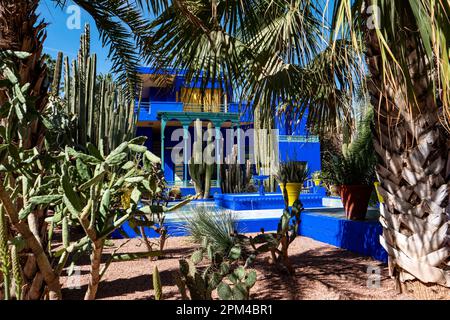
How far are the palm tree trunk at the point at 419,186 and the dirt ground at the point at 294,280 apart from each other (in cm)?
29

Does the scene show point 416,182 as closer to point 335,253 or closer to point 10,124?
point 335,253

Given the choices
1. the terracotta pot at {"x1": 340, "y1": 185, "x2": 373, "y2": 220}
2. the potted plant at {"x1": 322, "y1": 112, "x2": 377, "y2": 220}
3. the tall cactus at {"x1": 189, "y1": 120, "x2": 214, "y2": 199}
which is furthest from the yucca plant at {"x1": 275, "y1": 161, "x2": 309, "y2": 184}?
the tall cactus at {"x1": 189, "y1": 120, "x2": 214, "y2": 199}

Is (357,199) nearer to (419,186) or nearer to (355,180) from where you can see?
(355,180)

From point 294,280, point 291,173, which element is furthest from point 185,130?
point 294,280

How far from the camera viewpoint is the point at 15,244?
1.39 meters

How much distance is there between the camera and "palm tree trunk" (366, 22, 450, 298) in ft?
9.89

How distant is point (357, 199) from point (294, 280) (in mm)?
2140

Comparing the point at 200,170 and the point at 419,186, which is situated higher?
the point at 200,170

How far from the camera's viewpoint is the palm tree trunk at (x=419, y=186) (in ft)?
9.89

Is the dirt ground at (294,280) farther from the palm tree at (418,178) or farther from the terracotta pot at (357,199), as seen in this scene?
the terracotta pot at (357,199)

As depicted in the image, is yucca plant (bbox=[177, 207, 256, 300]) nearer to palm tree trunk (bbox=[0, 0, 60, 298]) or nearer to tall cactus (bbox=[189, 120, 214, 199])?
palm tree trunk (bbox=[0, 0, 60, 298])

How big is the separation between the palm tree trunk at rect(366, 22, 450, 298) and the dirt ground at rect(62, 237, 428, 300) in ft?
0.96

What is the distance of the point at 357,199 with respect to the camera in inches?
212
